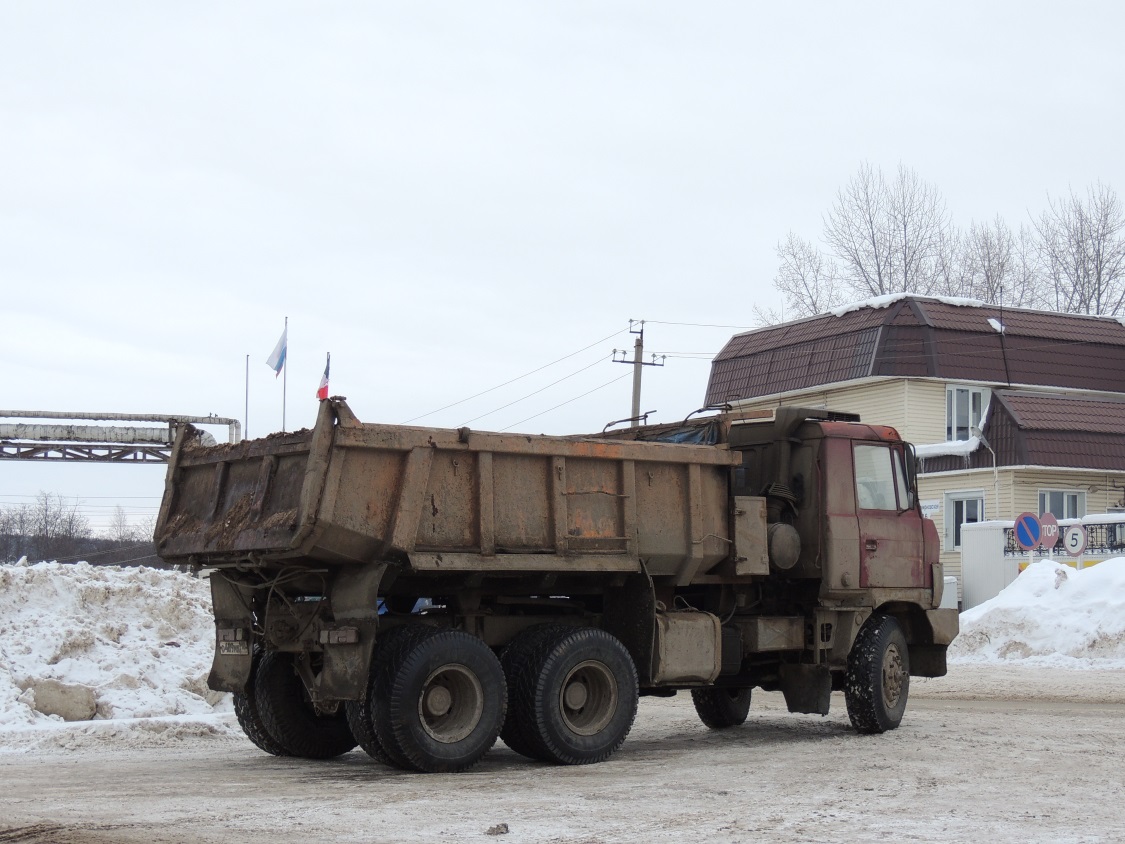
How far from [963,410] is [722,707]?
98.6ft

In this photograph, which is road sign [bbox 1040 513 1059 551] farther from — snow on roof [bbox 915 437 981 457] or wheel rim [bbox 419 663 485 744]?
wheel rim [bbox 419 663 485 744]

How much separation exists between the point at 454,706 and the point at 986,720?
7.02m

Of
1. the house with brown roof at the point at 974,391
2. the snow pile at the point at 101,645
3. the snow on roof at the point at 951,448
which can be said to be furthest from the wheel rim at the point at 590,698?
the snow on roof at the point at 951,448

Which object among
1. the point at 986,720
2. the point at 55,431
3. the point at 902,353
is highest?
the point at 902,353

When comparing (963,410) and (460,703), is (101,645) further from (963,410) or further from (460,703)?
(963,410)

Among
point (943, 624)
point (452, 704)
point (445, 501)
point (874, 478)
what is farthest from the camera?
point (943, 624)

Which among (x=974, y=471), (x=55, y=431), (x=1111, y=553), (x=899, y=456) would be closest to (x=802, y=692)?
(x=899, y=456)

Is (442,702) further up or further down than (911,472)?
further down

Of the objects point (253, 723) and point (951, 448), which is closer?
point (253, 723)

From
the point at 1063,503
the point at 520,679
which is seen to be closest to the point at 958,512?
the point at 1063,503

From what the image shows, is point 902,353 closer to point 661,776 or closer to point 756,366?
point 756,366

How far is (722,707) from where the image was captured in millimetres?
15273

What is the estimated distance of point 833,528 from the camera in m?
13.8

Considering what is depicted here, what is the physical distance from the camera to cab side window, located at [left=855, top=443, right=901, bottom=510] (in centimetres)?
1416
